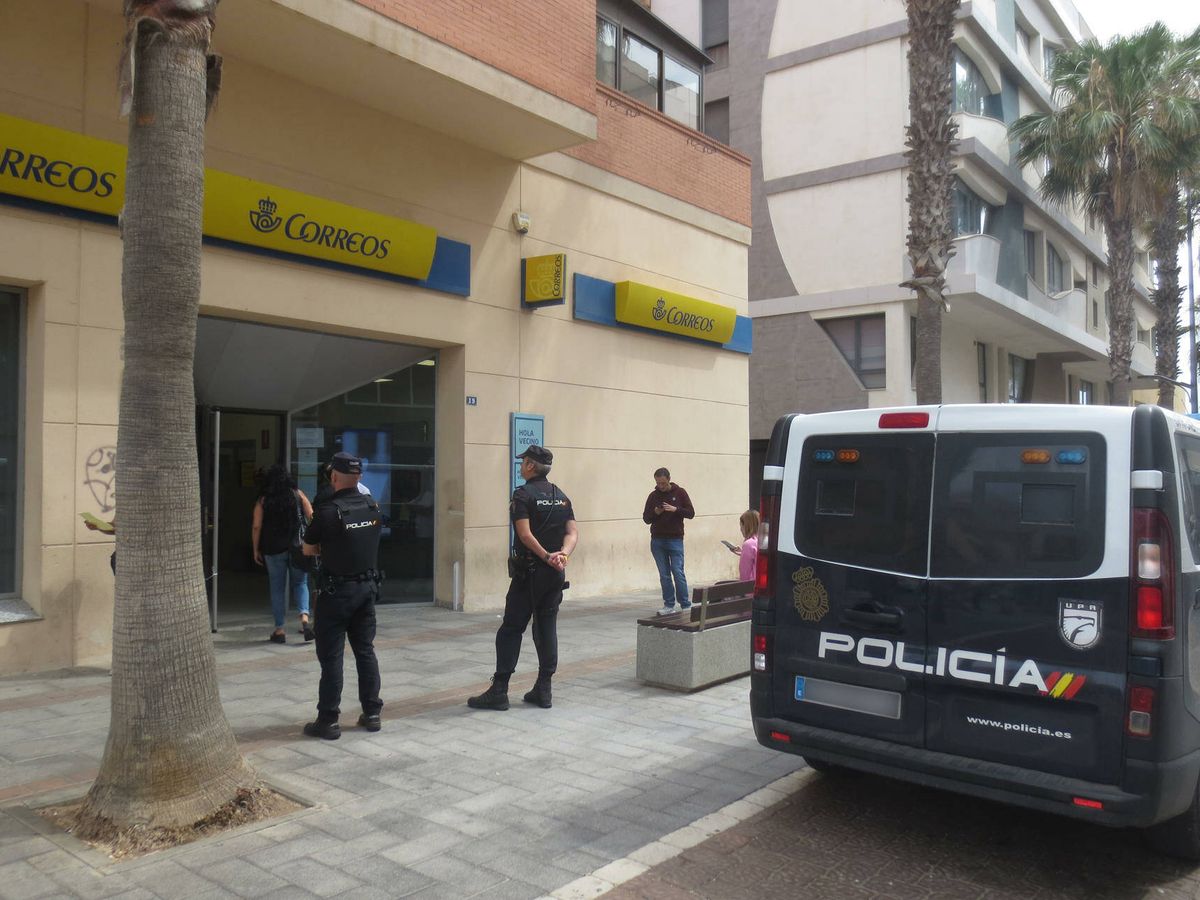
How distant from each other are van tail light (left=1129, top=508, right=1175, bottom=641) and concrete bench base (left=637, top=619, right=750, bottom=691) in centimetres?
394

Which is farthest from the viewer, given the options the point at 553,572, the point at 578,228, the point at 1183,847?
the point at 578,228

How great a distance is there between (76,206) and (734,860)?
290 inches

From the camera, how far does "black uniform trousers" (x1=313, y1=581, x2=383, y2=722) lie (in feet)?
19.2

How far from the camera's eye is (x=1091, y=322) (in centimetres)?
2941

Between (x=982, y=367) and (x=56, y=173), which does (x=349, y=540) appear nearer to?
(x=56, y=173)

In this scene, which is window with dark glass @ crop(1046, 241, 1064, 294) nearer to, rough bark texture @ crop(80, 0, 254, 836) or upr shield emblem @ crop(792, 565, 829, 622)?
upr shield emblem @ crop(792, 565, 829, 622)

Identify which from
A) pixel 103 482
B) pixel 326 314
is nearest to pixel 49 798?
pixel 103 482

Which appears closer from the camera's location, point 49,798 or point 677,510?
point 49,798

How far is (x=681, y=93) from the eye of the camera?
15.5 metres

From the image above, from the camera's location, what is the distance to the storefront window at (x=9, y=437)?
26.2ft

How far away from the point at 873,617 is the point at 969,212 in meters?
19.7

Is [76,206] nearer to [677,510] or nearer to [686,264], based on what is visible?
[677,510]

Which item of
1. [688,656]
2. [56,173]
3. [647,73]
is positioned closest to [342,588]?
[688,656]

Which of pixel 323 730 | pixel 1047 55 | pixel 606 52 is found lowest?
pixel 323 730
